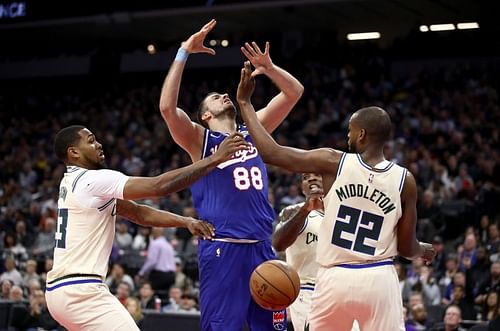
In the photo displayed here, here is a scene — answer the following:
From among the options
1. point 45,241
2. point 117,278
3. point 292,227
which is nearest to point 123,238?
point 45,241

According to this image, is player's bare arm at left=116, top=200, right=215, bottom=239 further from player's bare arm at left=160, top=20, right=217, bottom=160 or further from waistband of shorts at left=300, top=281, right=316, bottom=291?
waistband of shorts at left=300, top=281, right=316, bottom=291

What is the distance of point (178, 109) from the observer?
6926mm

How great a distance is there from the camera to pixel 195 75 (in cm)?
2884

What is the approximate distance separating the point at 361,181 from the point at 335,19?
21.4 metres

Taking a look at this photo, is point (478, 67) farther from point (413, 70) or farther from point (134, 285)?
point (134, 285)

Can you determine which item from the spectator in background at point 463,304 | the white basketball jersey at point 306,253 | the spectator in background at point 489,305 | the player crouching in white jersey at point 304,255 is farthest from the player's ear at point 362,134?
the spectator in background at point 463,304

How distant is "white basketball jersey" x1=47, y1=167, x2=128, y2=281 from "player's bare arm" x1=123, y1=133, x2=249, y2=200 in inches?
4.9

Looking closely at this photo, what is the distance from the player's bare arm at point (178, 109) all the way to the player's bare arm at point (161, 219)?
581 millimetres

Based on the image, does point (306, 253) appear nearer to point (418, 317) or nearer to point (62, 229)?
point (62, 229)

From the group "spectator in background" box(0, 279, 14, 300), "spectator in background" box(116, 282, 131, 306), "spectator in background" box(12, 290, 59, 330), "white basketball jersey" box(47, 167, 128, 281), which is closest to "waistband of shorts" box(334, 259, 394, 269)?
"white basketball jersey" box(47, 167, 128, 281)

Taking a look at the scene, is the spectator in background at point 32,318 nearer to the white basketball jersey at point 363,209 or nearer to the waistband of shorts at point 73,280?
the waistband of shorts at point 73,280

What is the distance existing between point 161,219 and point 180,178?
2.45 ft

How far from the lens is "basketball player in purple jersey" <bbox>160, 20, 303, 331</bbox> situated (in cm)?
667

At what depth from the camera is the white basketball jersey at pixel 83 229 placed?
6.26 meters
